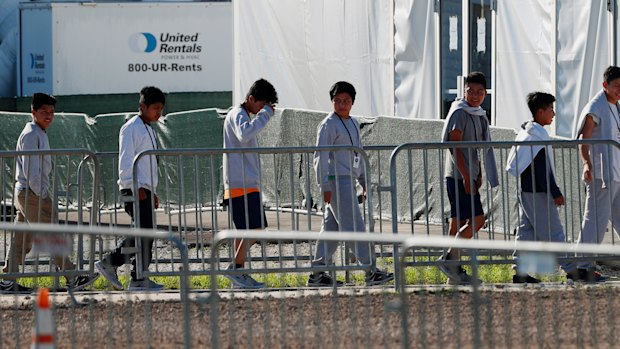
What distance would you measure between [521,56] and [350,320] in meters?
8.29

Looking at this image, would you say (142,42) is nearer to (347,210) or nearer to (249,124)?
(249,124)

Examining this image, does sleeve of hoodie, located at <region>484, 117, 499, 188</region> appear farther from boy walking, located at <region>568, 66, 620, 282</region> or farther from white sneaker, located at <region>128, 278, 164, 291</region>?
white sneaker, located at <region>128, 278, 164, 291</region>

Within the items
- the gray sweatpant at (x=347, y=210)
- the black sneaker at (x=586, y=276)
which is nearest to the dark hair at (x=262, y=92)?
the gray sweatpant at (x=347, y=210)

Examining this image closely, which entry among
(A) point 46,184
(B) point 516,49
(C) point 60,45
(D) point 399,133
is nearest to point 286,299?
(A) point 46,184

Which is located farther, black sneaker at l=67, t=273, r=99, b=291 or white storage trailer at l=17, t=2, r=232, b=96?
white storage trailer at l=17, t=2, r=232, b=96

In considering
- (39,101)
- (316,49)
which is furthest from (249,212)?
(316,49)

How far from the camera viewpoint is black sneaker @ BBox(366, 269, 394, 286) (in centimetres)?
1116

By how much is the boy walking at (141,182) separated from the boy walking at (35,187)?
204 mm

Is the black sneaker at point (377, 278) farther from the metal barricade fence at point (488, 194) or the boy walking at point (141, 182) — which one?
the boy walking at point (141, 182)

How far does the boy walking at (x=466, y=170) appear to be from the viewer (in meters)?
11.2

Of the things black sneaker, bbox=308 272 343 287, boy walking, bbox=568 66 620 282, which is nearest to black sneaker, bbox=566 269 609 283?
boy walking, bbox=568 66 620 282

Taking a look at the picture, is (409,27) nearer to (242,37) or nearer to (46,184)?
(242,37)

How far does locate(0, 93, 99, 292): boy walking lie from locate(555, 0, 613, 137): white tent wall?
545cm

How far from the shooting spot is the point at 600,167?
11.2 meters
